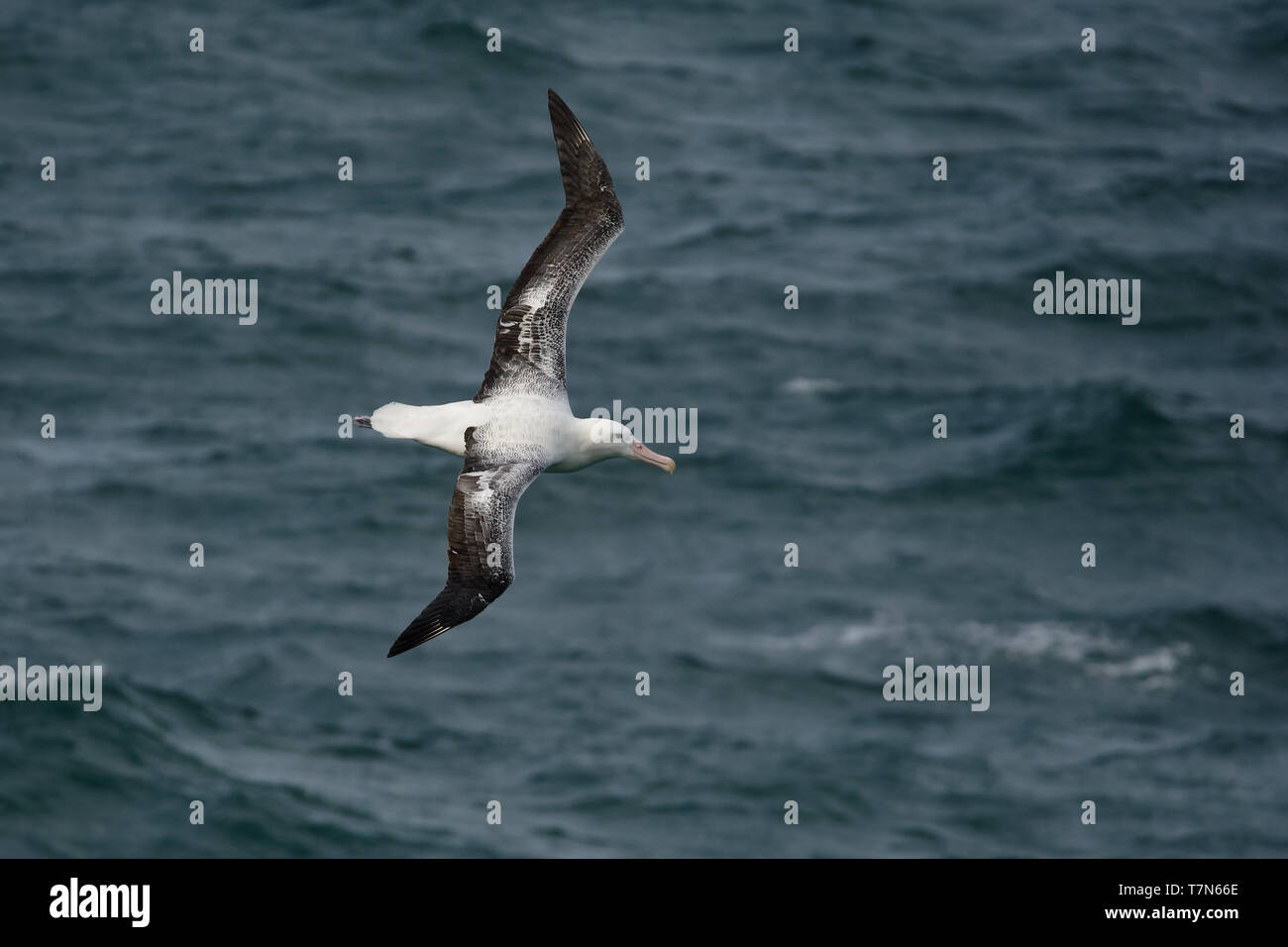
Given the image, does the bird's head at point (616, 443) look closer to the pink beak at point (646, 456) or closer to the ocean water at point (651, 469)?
the pink beak at point (646, 456)

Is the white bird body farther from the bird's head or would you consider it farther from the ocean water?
the ocean water

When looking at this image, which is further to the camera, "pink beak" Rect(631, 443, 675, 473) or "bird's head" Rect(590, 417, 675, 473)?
"pink beak" Rect(631, 443, 675, 473)

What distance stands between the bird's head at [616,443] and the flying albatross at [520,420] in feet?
0.04

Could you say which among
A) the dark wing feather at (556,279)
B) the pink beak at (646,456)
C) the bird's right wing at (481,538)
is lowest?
the bird's right wing at (481,538)

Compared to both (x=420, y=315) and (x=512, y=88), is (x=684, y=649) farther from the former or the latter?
(x=512, y=88)

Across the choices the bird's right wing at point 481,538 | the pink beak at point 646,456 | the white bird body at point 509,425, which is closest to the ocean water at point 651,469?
the pink beak at point 646,456

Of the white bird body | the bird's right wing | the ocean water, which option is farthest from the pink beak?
the ocean water

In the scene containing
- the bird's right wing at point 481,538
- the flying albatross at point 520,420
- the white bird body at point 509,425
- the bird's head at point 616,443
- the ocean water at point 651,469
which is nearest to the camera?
the bird's right wing at point 481,538

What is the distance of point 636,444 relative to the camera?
49.4 feet

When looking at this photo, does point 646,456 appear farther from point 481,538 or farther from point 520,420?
point 481,538

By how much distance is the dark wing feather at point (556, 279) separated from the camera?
577 inches

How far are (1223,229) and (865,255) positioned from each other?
37.4 ft

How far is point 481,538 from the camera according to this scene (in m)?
13.3

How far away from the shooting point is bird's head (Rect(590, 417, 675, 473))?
14.5 meters
